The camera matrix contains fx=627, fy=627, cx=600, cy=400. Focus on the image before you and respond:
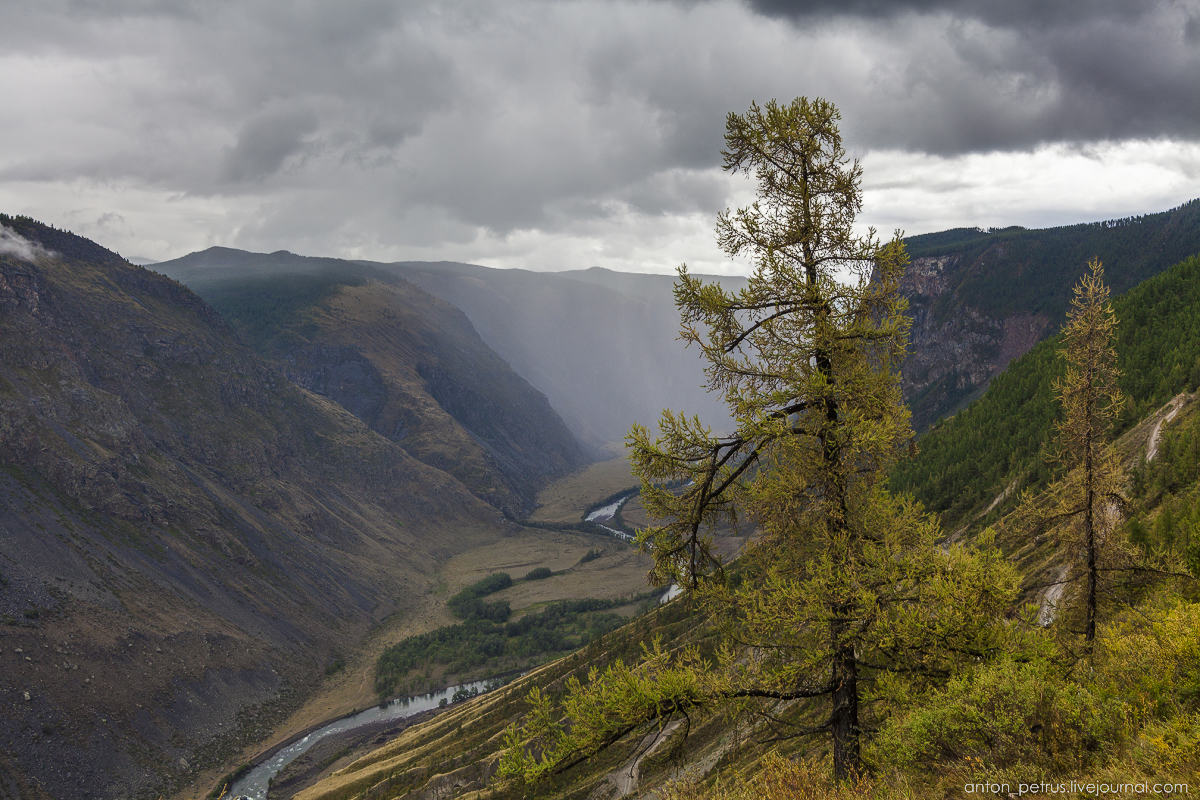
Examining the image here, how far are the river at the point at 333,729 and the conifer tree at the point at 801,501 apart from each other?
4637 cm

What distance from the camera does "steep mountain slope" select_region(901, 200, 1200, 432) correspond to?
510ft

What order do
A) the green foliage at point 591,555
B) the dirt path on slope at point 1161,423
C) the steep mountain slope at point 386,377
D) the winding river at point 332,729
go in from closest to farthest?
the dirt path on slope at point 1161,423 < the winding river at point 332,729 < the green foliage at point 591,555 < the steep mountain slope at point 386,377

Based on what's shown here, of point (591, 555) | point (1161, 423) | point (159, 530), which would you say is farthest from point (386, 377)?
point (1161, 423)

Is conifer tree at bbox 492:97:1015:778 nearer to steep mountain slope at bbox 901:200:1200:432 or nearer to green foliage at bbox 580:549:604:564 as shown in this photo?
green foliage at bbox 580:549:604:564

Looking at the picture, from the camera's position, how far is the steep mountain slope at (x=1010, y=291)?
15550 cm

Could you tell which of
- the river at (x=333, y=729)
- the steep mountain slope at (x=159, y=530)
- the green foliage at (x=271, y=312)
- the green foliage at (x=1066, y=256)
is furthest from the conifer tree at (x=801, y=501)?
the green foliage at (x=271, y=312)

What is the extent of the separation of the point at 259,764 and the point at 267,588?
30782 millimetres

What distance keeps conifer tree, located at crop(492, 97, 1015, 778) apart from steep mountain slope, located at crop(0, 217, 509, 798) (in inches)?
2085

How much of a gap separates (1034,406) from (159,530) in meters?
92.7

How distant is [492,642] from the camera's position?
81.6m

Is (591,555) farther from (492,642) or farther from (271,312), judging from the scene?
(271,312)

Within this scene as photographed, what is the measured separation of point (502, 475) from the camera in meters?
166

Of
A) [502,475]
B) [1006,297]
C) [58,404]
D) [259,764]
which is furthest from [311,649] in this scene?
[1006,297]

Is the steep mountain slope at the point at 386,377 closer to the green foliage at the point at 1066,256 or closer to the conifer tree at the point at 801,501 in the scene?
the green foliage at the point at 1066,256
